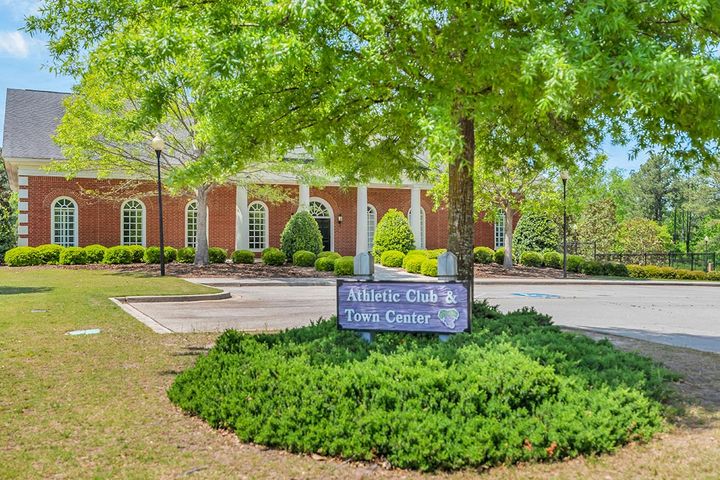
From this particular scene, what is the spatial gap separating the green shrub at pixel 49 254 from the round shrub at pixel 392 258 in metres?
14.7

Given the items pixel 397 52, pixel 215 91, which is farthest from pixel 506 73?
pixel 215 91

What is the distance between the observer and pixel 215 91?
708 cm

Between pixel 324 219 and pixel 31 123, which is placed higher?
pixel 31 123

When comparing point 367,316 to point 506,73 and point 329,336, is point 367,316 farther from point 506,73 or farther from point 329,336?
point 506,73

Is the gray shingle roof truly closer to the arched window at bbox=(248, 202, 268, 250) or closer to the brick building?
the brick building

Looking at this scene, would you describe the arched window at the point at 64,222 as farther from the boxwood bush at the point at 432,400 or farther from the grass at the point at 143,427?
the boxwood bush at the point at 432,400

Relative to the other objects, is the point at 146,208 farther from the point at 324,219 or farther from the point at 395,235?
the point at 395,235

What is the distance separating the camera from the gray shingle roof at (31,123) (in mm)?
28422

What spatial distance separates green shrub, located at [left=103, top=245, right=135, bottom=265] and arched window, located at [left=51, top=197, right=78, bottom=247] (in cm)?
371

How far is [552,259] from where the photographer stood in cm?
3281

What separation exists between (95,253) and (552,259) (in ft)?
73.9

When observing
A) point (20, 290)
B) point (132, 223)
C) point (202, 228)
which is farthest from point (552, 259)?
point (20, 290)

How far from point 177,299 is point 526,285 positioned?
47.7ft

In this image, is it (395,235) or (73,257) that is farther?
(395,235)
